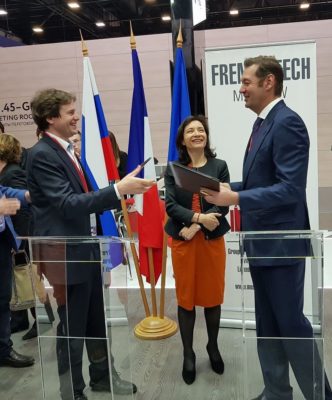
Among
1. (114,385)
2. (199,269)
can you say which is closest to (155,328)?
(199,269)

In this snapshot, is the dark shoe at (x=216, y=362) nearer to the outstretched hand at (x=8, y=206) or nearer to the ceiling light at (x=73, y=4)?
the outstretched hand at (x=8, y=206)

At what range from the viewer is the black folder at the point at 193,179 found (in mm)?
1572

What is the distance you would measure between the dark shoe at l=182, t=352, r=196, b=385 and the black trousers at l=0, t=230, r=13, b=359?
42.2 inches

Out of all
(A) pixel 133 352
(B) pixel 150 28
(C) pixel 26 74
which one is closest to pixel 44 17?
(B) pixel 150 28

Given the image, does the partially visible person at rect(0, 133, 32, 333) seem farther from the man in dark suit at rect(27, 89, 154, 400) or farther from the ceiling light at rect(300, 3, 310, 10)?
the ceiling light at rect(300, 3, 310, 10)

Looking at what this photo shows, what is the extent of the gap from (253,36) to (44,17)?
6584 mm

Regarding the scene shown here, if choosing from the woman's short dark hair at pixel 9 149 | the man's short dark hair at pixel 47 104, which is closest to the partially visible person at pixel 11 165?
the woman's short dark hair at pixel 9 149

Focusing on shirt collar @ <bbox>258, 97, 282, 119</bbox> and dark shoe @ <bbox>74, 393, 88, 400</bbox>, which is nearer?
shirt collar @ <bbox>258, 97, 282, 119</bbox>

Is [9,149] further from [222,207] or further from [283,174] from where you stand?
[283,174]

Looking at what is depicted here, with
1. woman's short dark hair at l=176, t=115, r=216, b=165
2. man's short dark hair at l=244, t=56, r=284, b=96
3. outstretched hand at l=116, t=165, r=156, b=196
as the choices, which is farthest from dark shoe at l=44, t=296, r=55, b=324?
man's short dark hair at l=244, t=56, r=284, b=96

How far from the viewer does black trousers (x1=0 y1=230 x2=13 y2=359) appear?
2574 mm

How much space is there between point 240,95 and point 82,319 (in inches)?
70.9

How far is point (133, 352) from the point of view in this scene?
8.98 feet

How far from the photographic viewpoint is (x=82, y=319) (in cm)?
189
